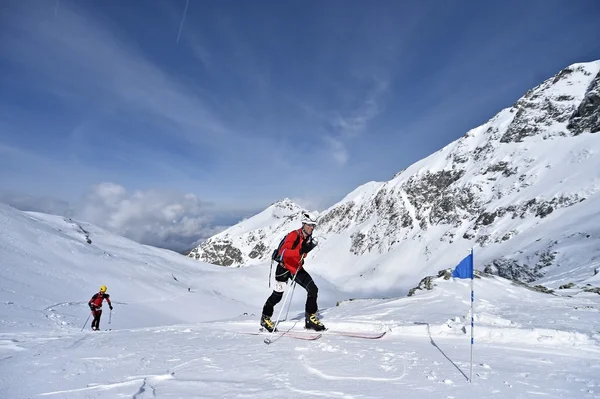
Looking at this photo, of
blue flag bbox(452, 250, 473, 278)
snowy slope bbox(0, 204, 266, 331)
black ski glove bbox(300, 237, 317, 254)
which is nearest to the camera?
blue flag bbox(452, 250, 473, 278)

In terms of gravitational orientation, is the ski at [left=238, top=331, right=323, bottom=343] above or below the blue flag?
below

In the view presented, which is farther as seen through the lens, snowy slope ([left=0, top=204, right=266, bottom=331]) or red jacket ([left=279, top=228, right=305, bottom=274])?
snowy slope ([left=0, top=204, right=266, bottom=331])

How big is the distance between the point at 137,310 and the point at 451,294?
62.6 ft

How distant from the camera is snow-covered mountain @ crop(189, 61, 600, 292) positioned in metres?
60.2

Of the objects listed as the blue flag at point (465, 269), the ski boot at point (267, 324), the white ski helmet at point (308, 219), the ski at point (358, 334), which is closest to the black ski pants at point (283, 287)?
the ski boot at point (267, 324)

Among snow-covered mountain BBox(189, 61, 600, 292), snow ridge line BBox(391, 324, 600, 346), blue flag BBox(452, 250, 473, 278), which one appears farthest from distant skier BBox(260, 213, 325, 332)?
snow-covered mountain BBox(189, 61, 600, 292)

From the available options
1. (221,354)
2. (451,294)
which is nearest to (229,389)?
(221,354)

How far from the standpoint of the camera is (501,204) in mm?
91000

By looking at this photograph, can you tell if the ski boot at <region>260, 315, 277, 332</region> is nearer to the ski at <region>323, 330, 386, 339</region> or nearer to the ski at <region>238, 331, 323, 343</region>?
the ski at <region>238, 331, 323, 343</region>

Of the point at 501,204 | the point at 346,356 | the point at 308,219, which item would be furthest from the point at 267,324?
the point at 501,204

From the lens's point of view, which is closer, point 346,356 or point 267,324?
point 346,356

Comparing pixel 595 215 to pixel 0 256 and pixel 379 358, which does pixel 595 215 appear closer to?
pixel 379 358

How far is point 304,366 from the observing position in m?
5.74

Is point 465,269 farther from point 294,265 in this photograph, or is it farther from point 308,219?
point 294,265
